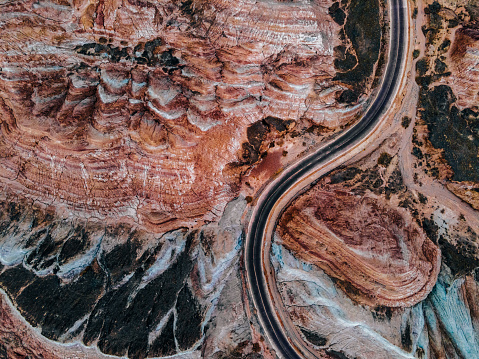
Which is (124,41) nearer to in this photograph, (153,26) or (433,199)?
(153,26)

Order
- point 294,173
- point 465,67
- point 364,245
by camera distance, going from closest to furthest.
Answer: point 364,245 → point 465,67 → point 294,173

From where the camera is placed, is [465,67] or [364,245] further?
[465,67]

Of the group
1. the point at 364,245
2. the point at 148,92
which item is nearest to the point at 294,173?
the point at 364,245

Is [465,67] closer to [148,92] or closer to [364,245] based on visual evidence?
[364,245]

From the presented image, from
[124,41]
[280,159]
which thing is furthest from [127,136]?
[280,159]

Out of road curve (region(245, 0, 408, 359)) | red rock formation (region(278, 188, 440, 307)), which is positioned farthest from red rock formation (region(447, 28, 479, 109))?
red rock formation (region(278, 188, 440, 307))

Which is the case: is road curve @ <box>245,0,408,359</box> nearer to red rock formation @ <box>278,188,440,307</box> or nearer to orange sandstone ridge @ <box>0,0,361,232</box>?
red rock formation @ <box>278,188,440,307</box>
